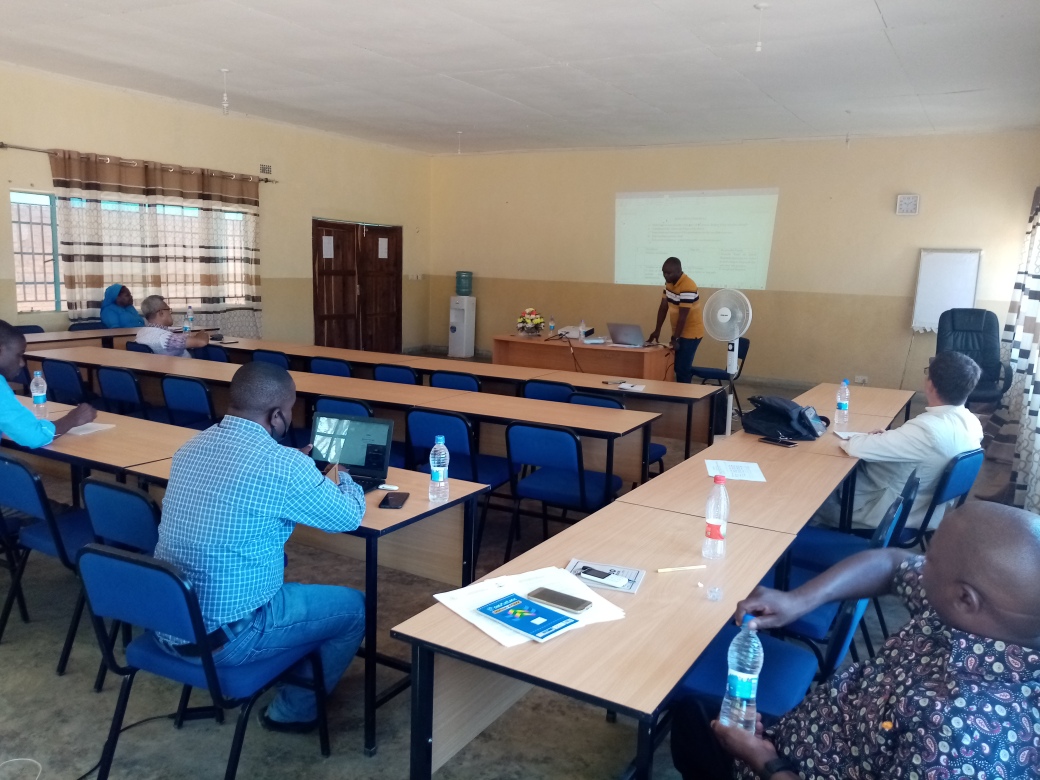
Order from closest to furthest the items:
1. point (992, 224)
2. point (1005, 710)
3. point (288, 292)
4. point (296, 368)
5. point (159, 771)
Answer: point (1005, 710), point (159, 771), point (296, 368), point (992, 224), point (288, 292)

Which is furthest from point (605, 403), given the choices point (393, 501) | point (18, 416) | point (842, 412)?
point (18, 416)

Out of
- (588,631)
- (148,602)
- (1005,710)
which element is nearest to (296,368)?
(148,602)

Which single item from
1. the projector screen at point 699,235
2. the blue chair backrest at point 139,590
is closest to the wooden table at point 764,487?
the blue chair backrest at point 139,590

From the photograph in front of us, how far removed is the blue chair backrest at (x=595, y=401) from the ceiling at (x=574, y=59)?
2.37 metres

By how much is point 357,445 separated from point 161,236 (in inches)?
243

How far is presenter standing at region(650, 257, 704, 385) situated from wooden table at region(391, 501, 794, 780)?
5.27 metres

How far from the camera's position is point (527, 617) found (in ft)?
5.55

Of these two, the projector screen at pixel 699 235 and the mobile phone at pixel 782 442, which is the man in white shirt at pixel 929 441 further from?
the projector screen at pixel 699 235

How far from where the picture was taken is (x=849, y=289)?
8.77 metres

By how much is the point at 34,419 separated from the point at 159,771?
1529 mm

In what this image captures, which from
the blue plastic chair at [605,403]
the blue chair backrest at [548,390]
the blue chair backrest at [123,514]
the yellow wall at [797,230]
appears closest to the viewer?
the blue chair backrest at [123,514]

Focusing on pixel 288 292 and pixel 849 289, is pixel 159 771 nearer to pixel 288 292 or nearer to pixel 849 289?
pixel 288 292

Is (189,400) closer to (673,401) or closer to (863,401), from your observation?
(673,401)

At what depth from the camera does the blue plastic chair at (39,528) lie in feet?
8.30
